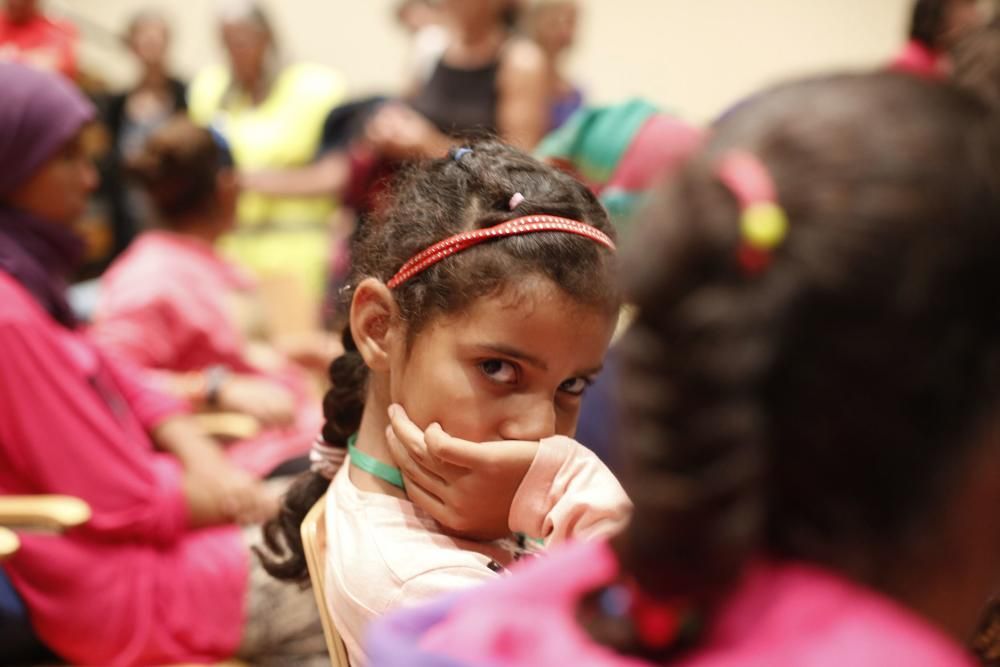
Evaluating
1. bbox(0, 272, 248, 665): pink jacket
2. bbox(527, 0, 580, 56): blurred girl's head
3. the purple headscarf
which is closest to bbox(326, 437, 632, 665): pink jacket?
bbox(0, 272, 248, 665): pink jacket

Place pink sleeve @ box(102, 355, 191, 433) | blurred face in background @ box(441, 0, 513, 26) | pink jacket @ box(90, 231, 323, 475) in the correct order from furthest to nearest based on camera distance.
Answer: blurred face in background @ box(441, 0, 513, 26)
pink jacket @ box(90, 231, 323, 475)
pink sleeve @ box(102, 355, 191, 433)

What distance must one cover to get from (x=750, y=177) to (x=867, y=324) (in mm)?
97

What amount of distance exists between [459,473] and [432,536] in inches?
3.0

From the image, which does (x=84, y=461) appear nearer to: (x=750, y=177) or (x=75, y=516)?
(x=75, y=516)

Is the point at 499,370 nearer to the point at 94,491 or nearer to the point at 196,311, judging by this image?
the point at 94,491

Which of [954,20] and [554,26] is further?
[554,26]

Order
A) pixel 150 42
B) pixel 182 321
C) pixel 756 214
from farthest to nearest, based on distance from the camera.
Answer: pixel 150 42 < pixel 182 321 < pixel 756 214

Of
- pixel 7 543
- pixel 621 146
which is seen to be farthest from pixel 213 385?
pixel 621 146

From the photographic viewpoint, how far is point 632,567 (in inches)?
24.2

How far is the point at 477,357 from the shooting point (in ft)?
3.50

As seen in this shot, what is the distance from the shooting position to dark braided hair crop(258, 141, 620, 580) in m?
1.09

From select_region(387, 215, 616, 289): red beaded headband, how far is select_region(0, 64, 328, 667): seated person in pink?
0.88 m

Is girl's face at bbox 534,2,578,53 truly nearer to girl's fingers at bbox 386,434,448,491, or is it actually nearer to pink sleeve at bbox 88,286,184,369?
pink sleeve at bbox 88,286,184,369

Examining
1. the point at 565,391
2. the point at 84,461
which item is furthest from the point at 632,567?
the point at 84,461
